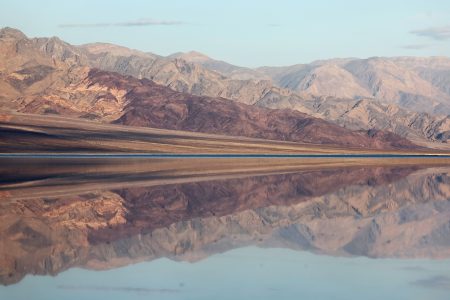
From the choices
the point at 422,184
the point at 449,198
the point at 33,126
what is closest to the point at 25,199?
the point at 449,198

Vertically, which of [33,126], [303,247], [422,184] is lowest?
[33,126]

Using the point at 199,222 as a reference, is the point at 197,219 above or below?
below

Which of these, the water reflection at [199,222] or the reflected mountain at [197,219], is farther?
the reflected mountain at [197,219]

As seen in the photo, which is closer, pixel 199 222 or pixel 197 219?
Result: pixel 199 222

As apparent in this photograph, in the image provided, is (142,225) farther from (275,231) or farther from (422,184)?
(422,184)
